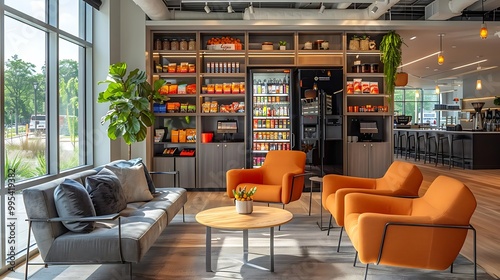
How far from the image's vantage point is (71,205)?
332 cm

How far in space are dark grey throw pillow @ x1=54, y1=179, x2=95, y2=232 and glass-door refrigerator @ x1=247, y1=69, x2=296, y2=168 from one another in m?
4.80

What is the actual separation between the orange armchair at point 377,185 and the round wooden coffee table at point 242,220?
0.57 meters

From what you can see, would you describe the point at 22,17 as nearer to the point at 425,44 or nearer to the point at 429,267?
the point at 429,267

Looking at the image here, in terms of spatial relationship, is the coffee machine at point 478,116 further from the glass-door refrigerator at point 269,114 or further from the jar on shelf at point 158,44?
the jar on shelf at point 158,44

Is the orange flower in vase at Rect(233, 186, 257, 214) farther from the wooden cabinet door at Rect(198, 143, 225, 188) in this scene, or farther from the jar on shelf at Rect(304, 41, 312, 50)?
the jar on shelf at Rect(304, 41, 312, 50)

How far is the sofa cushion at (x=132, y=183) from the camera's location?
4722 mm

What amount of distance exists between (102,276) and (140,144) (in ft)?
14.6

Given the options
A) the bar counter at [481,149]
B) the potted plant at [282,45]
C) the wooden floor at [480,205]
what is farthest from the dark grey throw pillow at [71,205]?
the bar counter at [481,149]

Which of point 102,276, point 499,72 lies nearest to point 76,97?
point 102,276

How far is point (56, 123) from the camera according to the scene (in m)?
5.25

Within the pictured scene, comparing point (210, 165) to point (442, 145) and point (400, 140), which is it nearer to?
point (442, 145)

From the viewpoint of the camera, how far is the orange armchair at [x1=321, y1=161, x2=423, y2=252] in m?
4.20

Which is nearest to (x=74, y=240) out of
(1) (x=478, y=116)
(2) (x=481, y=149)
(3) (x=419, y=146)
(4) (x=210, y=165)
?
(4) (x=210, y=165)

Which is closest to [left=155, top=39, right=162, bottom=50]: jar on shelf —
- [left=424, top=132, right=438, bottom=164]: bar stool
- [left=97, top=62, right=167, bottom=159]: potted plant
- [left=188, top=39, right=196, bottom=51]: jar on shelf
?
[left=188, top=39, right=196, bottom=51]: jar on shelf
